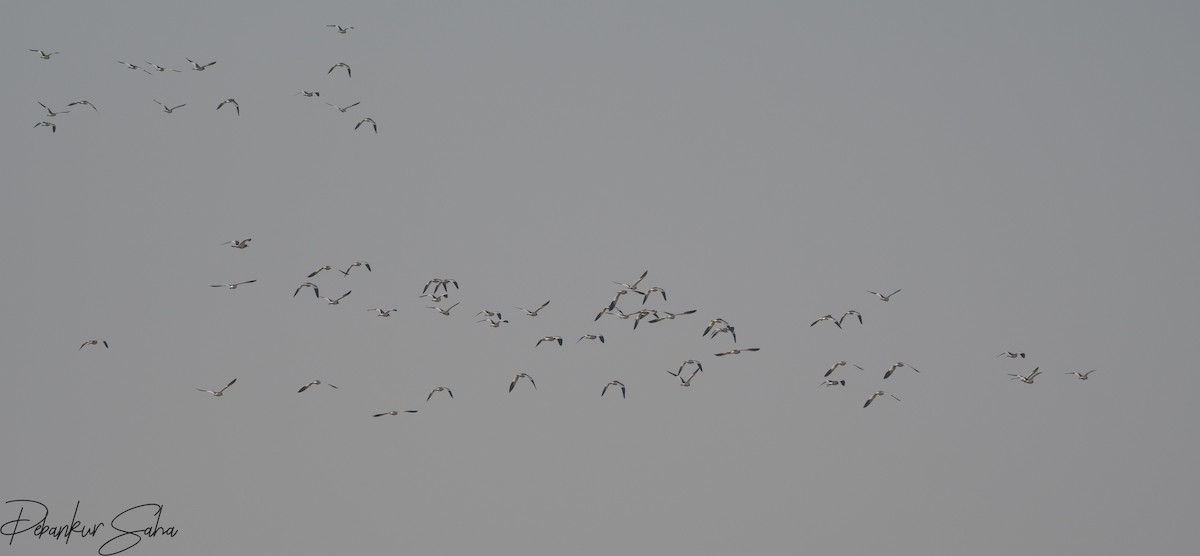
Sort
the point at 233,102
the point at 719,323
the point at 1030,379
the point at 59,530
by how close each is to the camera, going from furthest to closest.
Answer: the point at 59,530, the point at 233,102, the point at 1030,379, the point at 719,323

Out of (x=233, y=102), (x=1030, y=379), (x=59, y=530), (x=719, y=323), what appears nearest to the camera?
(x=719, y=323)

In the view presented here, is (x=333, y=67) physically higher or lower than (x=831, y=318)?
higher

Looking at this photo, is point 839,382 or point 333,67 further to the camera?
point 333,67

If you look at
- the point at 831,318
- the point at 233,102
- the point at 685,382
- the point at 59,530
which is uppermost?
the point at 233,102

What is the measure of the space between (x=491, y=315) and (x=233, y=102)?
20176 mm

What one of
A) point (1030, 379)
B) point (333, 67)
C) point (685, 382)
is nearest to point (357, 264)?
point (333, 67)

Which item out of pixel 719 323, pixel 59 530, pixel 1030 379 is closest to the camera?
pixel 719 323

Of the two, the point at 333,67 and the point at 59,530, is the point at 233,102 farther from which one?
the point at 59,530

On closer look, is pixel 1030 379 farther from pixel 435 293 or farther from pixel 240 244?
pixel 240 244

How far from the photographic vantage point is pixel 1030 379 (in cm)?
8875

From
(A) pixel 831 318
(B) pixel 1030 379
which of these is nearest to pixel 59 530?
(A) pixel 831 318

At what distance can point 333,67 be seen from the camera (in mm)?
93500

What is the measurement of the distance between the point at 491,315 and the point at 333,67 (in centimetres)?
1721

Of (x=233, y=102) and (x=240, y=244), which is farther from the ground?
(x=233, y=102)
